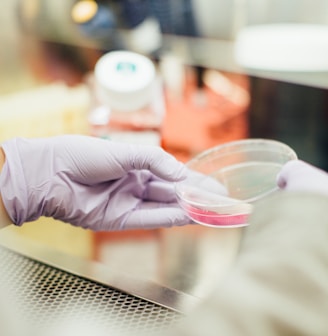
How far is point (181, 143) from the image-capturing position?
161 centimetres

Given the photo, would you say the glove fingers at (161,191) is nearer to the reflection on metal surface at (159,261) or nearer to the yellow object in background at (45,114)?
the reflection on metal surface at (159,261)

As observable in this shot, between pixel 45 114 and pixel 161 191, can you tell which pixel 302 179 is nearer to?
pixel 161 191

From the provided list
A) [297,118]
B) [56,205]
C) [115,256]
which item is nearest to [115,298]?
[56,205]

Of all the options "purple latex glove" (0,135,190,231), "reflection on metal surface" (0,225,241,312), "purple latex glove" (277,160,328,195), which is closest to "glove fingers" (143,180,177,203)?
"purple latex glove" (0,135,190,231)

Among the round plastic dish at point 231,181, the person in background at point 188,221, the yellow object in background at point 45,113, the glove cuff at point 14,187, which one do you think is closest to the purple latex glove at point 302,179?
the person in background at point 188,221

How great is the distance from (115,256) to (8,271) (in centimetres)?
29

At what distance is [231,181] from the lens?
1.21 metres

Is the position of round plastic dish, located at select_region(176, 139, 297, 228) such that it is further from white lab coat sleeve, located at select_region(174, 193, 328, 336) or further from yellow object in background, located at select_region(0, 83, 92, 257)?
yellow object in background, located at select_region(0, 83, 92, 257)

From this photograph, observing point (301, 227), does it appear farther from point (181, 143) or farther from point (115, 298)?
point (181, 143)

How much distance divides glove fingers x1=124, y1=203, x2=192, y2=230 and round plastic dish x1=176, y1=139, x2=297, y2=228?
0.03 metres

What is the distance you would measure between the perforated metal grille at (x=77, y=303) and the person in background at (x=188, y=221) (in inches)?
4.2

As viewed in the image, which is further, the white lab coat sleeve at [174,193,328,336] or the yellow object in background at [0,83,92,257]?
the yellow object in background at [0,83,92,257]

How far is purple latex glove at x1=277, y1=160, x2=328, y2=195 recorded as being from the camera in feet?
2.54

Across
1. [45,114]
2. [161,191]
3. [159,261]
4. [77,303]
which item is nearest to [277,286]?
[77,303]
